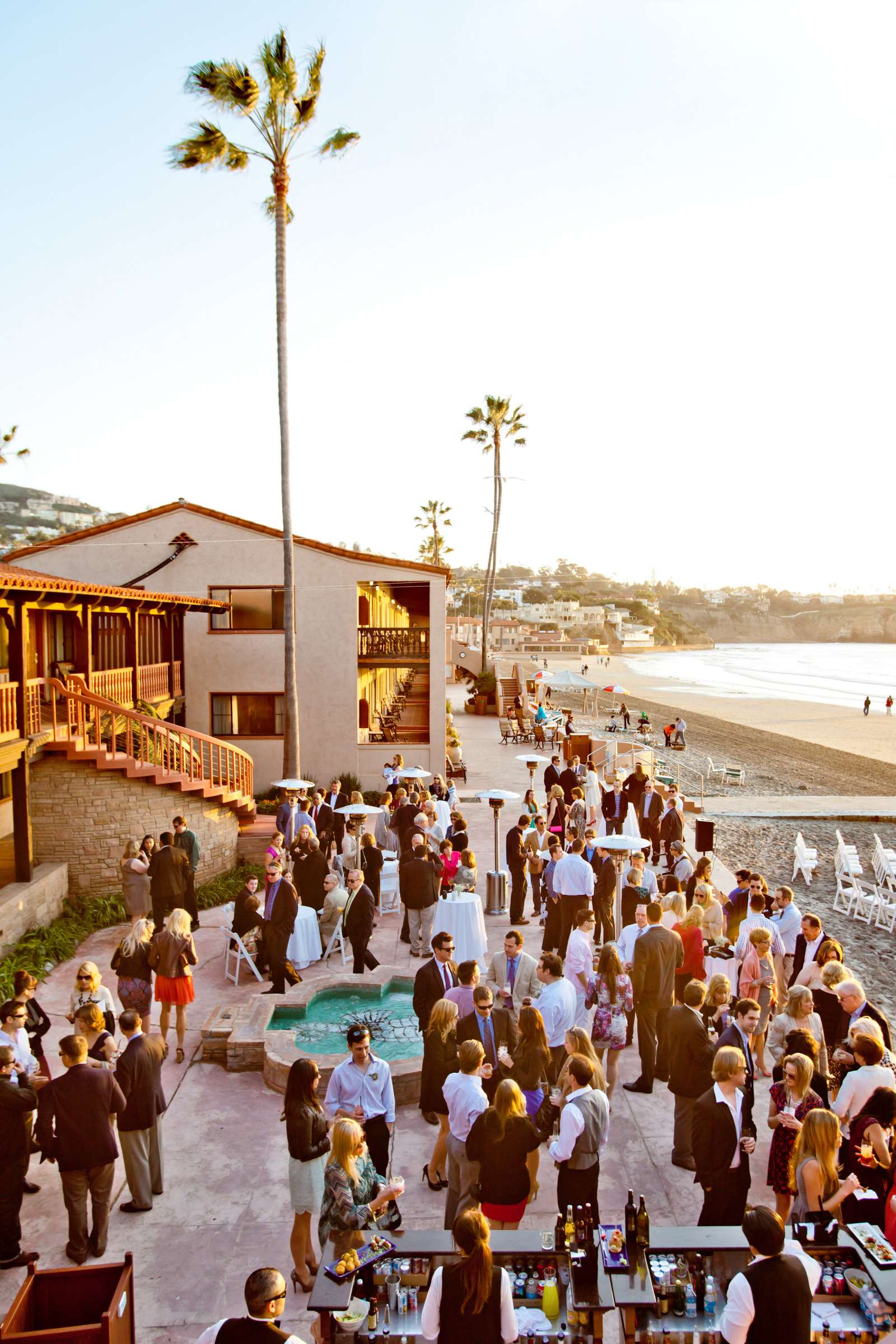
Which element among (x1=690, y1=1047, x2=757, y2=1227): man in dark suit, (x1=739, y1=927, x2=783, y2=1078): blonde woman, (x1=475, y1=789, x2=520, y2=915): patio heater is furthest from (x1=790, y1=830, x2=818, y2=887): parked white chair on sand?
(x1=690, y1=1047, x2=757, y2=1227): man in dark suit

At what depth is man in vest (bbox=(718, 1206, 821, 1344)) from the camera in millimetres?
3830

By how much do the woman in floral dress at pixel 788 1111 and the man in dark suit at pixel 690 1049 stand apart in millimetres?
548

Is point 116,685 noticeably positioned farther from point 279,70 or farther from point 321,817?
point 279,70

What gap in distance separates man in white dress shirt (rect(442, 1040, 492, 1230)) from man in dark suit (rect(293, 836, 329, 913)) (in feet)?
19.7

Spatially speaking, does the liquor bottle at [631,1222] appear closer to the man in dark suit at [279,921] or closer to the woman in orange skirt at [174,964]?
the woman in orange skirt at [174,964]

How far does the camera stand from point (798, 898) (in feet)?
52.4

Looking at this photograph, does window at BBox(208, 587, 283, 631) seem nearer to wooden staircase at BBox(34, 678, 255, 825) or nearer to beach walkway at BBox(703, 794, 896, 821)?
wooden staircase at BBox(34, 678, 255, 825)

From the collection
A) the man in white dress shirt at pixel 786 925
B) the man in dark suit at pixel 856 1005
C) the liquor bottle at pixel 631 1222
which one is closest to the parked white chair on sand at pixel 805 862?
the man in white dress shirt at pixel 786 925

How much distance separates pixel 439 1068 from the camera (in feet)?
21.6

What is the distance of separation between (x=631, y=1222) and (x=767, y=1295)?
0.96 m

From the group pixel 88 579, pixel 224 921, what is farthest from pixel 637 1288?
pixel 88 579

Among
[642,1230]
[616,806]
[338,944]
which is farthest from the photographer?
[616,806]

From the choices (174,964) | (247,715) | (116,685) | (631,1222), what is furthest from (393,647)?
(631,1222)

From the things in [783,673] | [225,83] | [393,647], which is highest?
[225,83]
